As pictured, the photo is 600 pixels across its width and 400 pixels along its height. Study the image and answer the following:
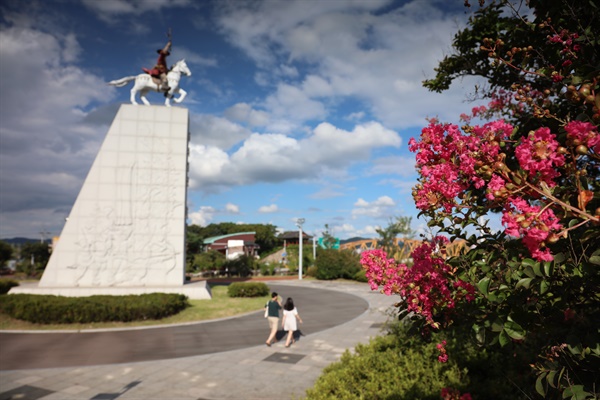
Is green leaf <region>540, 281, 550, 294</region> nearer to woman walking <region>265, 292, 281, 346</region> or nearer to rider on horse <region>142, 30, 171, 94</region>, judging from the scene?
woman walking <region>265, 292, 281, 346</region>

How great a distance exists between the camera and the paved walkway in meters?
7.18

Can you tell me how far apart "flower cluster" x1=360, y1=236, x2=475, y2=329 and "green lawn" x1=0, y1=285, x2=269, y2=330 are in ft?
43.1

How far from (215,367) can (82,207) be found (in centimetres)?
1356

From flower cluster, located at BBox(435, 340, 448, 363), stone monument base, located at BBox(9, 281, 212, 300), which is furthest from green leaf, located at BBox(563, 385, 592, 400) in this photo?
stone monument base, located at BBox(9, 281, 212, 300)

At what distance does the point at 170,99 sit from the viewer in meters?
20.6

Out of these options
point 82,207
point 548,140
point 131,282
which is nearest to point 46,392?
point 548,140

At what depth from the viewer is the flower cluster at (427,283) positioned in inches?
103

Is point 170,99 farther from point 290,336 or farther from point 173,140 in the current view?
point 290,336

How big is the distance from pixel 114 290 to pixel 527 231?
19089mm

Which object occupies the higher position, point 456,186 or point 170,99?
point 170,99

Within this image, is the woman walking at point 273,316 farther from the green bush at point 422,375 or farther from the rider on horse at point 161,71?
the rider on horse at point 161,71

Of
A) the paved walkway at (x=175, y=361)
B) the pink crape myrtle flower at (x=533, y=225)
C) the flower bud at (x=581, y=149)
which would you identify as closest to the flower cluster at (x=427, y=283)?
the pink crape myrtle flower at (x=533, y=225)

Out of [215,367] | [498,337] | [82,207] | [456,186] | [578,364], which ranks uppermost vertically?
[82,207]

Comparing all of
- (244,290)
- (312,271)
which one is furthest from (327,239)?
(244,290)
